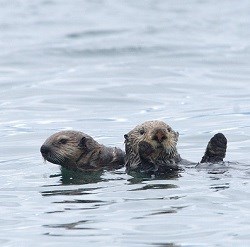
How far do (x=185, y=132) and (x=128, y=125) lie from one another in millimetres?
1118

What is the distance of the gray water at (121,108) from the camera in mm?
8930

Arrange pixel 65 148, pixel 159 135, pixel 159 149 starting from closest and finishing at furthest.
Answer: pixel 159 135, pixel 159 149, pixel 65 148

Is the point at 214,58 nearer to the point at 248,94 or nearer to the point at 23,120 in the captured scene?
the point at 248,94

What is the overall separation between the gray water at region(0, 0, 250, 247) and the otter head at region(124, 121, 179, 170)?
11.1 inches

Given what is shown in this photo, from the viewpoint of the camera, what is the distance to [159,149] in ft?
35.9

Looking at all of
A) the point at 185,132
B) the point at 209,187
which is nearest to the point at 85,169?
the point at 209,187

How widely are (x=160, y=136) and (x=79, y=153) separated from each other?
1.27m

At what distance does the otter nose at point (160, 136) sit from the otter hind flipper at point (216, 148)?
486 mm

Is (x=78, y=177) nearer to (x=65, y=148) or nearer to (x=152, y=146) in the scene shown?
(x=65, y=148)

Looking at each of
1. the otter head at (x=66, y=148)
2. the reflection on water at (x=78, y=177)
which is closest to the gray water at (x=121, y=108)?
the reflection on water at (x=78, y=177)

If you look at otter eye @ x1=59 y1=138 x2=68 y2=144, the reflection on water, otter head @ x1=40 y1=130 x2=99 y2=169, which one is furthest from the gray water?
otter eye @ x1=59 y1=138 x2=68 y2=144

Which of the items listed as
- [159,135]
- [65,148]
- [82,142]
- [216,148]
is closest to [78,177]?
[65,148]

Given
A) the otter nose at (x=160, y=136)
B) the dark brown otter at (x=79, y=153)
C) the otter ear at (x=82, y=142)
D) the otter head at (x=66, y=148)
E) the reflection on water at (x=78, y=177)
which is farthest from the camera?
the otter ear at (x=82, y=142)

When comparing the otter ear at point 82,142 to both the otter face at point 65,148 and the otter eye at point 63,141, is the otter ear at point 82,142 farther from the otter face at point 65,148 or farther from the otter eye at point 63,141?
the otter eye at point 63,141
